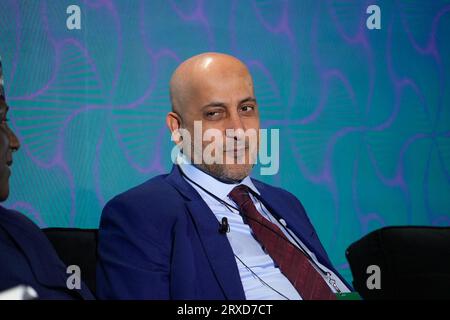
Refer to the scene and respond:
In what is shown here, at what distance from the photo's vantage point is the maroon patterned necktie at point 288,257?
2.18m

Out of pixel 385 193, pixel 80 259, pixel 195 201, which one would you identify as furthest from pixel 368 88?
pixel 80 259

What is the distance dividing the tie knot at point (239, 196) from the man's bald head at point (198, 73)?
36 cm

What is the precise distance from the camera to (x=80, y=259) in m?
2.28

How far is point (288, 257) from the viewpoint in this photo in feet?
7.29

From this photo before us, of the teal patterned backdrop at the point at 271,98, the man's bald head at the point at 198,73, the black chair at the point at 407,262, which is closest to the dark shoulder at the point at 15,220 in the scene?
the teal patterned backdrop at the point at 271,98

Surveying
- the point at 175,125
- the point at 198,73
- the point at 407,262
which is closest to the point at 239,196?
the point at 175,125

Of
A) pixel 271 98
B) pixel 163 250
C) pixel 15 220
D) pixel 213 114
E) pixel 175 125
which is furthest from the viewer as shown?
pixel 271 98

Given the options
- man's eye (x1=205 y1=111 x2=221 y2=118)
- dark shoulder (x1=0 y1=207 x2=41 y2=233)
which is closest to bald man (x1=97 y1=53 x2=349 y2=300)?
man's eye (x1=205 y1=111 x2=221 y2=118)

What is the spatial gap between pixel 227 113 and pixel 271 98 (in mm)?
459

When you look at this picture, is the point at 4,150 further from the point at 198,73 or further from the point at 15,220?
the point at 198,73

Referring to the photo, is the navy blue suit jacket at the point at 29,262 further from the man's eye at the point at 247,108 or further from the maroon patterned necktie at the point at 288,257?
the man's eye at the point at 247,108

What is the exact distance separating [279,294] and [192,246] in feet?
1.14

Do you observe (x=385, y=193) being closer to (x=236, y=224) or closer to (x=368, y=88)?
(x=368, y=88)

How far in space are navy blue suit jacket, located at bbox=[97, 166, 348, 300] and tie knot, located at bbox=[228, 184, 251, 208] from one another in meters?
0.14
